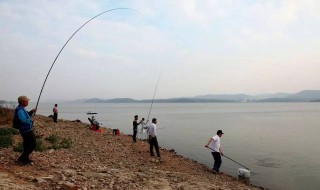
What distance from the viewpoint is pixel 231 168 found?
850 inches

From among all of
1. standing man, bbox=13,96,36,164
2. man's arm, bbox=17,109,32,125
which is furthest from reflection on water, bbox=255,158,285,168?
man's arm, bbox=17,109,32,125

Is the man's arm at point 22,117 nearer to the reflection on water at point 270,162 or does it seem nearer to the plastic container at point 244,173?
the plastic container at point 244,173

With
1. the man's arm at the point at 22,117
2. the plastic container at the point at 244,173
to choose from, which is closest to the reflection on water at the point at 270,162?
the plastic container at the point at 244,173

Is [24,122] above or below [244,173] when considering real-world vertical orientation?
above

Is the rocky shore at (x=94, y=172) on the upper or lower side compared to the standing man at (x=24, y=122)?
lower

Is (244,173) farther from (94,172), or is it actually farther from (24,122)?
(24,122)

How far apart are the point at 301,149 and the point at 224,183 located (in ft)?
65.2

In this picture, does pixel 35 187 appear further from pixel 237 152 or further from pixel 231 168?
pixel 237 152

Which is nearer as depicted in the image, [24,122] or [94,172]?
[24,122]

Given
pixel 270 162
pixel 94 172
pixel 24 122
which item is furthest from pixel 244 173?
pixel 24 122

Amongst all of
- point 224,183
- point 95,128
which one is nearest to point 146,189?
point 224,183

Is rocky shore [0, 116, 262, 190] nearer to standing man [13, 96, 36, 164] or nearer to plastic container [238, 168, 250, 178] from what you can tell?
plastic container [238, 168, 250, 178]

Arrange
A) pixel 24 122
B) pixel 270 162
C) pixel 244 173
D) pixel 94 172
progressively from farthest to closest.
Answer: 1. pixel 270 162
2. pixel 244 173
3. pixel 94 172
4. pixel 24 122

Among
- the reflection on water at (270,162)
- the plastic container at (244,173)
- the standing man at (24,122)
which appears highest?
the standing man at (24,122)
